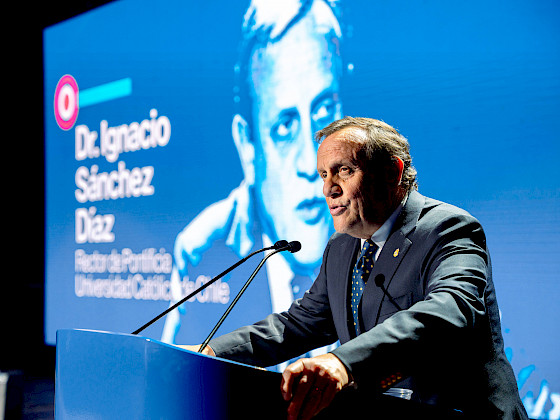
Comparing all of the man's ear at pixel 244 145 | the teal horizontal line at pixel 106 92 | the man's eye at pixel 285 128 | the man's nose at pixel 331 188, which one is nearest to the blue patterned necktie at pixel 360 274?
the man's nose at pixel 331 188

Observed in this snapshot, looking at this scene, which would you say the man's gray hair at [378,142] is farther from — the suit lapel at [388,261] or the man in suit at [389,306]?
the suit lapel at [388,261]

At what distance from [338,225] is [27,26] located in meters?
5.05

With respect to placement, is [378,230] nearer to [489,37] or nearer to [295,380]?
[295,380]

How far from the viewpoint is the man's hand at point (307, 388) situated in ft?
3.64

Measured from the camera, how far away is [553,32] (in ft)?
8.93

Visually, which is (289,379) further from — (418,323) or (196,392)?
(418,323)

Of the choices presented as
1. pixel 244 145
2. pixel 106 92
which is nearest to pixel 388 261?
pixel 244 145

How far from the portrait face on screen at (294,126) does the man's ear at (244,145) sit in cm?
4

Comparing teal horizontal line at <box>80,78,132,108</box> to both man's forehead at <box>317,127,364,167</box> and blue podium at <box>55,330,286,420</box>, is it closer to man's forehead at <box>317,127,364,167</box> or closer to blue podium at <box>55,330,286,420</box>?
man's forehead at <box>317,127,364,167</box>

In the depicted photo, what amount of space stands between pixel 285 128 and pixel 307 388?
2.83 metres

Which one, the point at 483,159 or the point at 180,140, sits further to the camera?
the point at 180,140

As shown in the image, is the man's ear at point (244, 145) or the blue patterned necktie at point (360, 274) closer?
the blue patterned necktie at point (360, 274)

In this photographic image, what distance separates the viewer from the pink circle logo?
17.3ft

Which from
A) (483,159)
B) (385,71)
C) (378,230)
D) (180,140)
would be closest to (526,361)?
(483,159)
